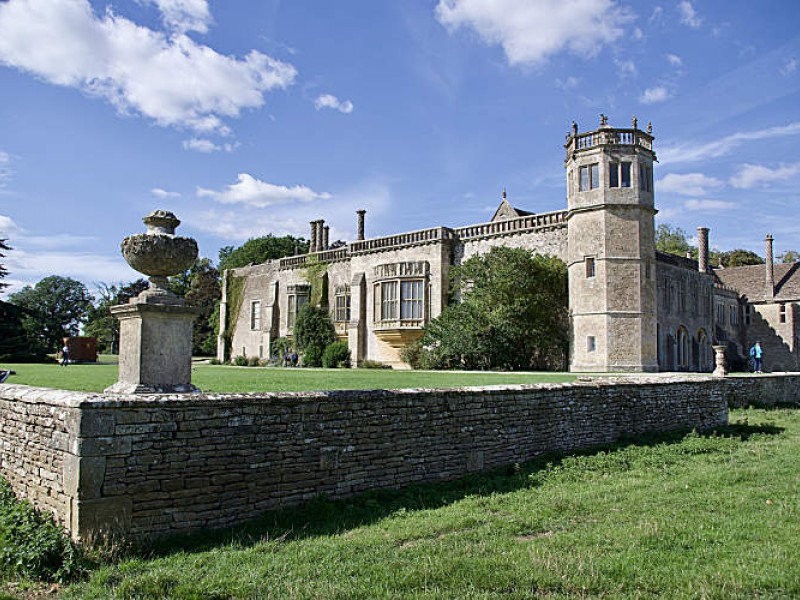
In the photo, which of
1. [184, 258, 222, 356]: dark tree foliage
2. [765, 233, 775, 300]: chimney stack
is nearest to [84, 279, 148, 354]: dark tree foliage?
[184, 258, 222, 356]: dark tree foliage

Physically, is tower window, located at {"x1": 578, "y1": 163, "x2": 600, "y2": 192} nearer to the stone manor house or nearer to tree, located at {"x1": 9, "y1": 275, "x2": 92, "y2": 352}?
the stone manor house

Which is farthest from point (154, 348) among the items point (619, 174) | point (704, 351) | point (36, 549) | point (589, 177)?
point (704, 351)

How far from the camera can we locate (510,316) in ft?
95.2

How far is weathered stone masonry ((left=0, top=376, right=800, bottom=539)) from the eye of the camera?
6.22 meters

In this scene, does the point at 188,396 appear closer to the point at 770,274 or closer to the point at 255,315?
the point at 255,315

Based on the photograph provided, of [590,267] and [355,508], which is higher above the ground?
[590,267]

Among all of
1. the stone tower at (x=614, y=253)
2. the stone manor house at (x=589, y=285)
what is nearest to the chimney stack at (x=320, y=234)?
the stone manor house at (x=589, y=285)

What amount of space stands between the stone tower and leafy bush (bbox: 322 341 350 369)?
46.1ft

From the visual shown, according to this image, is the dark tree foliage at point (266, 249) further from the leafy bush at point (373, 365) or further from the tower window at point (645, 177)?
the tower window at point (645, 177)

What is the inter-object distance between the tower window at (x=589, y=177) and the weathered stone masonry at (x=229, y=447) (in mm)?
20255

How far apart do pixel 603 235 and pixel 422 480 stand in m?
21.8

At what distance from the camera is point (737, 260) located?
64062mm

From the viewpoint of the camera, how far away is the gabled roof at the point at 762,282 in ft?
144

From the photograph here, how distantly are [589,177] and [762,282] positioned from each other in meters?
24.4
